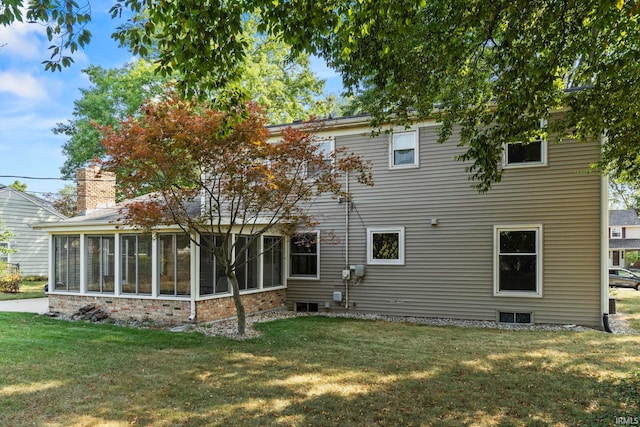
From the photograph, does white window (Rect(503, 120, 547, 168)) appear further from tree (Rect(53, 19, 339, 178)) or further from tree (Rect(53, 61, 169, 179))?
tree (Rect(53, 61, 169, 179))

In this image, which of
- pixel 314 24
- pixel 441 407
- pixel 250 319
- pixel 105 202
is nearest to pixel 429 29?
pixel 314 24

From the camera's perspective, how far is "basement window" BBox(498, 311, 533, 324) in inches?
389

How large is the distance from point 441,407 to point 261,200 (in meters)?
5.11

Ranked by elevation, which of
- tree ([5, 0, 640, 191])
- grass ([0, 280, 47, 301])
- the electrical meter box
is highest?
tree ([5, 0, 640, 191])

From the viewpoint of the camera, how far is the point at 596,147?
9367 mm

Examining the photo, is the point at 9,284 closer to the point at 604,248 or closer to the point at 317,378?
the point at 317,378

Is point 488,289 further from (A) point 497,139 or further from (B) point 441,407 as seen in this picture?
(B) point 441,407

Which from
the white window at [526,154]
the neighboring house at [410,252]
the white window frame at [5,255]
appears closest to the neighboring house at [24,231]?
the white window frame at [5,255]

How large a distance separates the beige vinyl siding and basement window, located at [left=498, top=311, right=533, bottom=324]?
0.44 feet

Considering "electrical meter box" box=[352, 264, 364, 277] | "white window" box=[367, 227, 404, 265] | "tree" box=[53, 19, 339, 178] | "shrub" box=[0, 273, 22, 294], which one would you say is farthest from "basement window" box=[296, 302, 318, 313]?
"shrub" box=[0, 273, 22, 294]

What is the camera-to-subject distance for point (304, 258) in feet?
40.3

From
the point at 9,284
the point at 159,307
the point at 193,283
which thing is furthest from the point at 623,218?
the point at 9,284

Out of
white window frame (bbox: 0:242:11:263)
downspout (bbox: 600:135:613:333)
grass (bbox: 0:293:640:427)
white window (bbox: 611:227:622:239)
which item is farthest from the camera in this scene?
white window (bbox: 611:227:622:239)

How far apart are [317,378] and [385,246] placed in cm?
610
